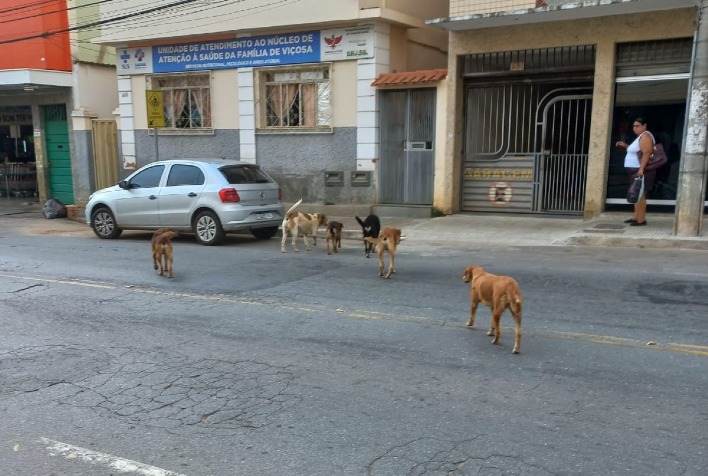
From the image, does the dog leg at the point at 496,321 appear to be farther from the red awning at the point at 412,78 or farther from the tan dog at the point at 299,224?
the red awning at the point at 412,78

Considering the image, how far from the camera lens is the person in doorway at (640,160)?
10.9m

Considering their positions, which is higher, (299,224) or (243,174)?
(243,174)

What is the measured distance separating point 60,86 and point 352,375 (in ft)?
60.7

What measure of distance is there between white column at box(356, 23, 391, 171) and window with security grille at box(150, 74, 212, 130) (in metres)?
4.91

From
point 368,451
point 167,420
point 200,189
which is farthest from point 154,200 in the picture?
point 368,451

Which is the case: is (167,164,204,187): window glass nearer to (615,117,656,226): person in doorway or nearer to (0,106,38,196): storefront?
(615,117,656,226): person in doorway

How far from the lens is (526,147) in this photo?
14.0 meters

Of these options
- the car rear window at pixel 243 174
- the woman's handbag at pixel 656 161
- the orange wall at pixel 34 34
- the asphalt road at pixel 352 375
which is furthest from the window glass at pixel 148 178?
the woman's handbag at pixel 656 161

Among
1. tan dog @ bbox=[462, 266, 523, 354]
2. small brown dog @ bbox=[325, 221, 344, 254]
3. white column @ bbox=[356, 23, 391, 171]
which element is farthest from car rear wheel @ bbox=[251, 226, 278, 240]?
tan dog @ bbox=[462, 266, 523, 354]

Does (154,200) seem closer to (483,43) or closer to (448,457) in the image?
(483,43)

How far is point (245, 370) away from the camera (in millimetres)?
4918

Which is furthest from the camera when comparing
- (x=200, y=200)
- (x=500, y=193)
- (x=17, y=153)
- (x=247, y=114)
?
(x=17, y=153)

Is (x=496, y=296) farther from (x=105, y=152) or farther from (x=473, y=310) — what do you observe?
(x=105, y=152)

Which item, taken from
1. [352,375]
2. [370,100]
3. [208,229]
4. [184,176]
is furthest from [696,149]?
[184,176]
